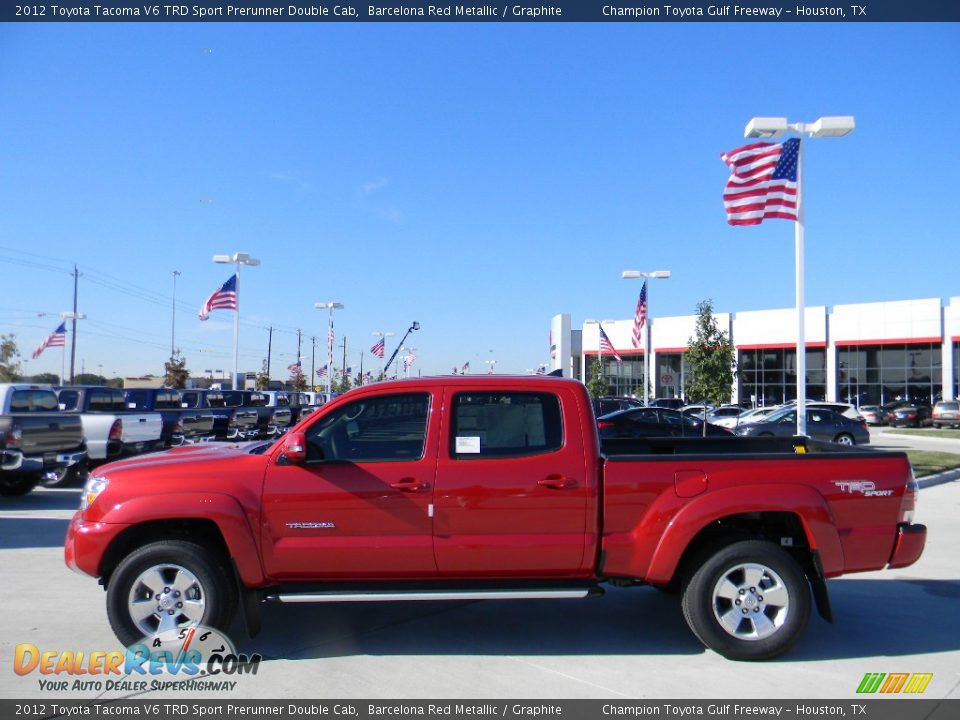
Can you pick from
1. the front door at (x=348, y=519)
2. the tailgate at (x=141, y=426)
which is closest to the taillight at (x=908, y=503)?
the front door at (x=348, y=519)

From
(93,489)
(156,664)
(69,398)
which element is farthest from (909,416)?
(93,489)

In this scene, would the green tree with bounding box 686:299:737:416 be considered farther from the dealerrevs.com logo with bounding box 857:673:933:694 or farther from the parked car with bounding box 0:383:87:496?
the dealerrevs.com logo with bounding box 857:673:933:694

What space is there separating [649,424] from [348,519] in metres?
17.0

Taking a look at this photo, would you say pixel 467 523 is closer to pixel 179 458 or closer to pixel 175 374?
pixel 179 458

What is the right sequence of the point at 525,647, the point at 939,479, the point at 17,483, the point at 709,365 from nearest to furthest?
the point at 525,647 → the point at 17,483 → the point at 939,479 → the point at 709,365

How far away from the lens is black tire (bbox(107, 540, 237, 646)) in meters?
5.17

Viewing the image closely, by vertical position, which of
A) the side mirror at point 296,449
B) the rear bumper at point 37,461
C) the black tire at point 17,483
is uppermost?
the side mirror at point 296,449

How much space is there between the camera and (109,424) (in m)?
13.6

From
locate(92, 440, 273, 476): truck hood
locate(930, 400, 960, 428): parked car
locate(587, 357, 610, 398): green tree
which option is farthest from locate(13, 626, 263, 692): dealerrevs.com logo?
locate(930, 400, 960, 428): parked car

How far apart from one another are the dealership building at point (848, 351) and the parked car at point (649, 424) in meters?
24.8

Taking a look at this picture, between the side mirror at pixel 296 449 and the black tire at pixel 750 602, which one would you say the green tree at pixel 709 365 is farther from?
the side mirror at pixel 296 449

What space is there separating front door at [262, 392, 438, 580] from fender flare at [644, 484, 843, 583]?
1.52m

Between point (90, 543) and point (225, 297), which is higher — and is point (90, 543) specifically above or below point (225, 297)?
below

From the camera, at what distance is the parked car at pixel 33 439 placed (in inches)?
454
